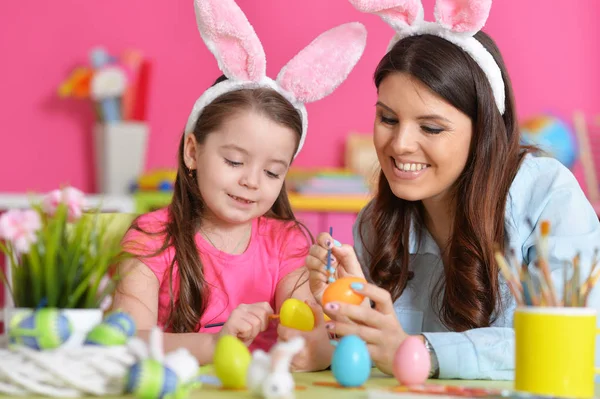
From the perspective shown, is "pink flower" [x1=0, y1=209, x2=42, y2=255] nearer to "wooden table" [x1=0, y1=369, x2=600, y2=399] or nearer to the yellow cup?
"wooden table" [x1=0, y1=369, x2=600, y2=399]

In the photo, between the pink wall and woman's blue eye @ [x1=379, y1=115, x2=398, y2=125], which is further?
the pink wall

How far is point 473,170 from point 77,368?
884 millimetres

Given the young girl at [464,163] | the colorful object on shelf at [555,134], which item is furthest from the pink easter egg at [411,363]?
the colorful object on shelf at [555,134]

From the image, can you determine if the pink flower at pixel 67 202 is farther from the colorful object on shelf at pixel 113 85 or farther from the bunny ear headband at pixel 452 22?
the colorful object on shelf at pixel 113 85

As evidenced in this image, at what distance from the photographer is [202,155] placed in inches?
61.5

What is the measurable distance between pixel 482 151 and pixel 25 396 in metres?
0.92

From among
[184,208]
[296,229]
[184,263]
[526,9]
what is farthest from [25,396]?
[526,9]

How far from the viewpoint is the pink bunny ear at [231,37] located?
1.41 m

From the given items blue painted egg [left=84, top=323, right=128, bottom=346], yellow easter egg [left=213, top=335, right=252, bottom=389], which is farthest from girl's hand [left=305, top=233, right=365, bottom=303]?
blue painted egg [left=84, top=323, right=128, bottom=346]

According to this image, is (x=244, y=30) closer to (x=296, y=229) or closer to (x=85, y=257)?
(x=296, y=229)

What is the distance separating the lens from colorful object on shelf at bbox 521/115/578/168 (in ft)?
11.7

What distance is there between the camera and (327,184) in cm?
300

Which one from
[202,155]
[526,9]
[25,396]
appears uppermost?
[526,9]

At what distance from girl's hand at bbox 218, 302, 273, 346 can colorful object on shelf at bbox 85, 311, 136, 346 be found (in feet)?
1.04
